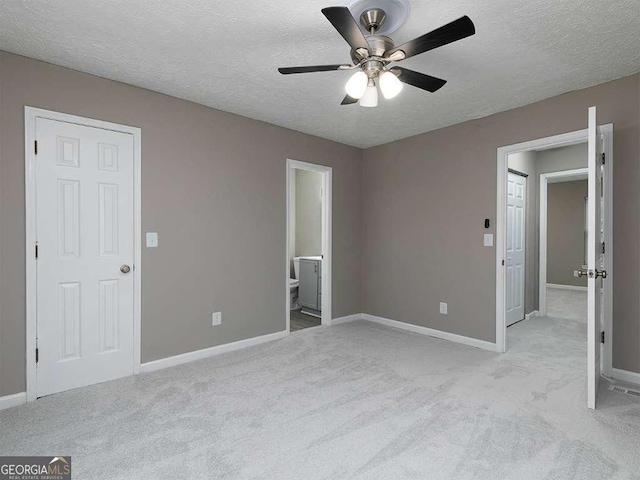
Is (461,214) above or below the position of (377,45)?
below

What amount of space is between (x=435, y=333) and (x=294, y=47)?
329cm

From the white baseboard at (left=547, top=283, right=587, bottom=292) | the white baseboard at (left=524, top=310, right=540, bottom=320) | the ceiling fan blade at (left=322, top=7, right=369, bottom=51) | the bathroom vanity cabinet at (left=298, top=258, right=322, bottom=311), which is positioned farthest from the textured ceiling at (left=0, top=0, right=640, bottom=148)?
the white baseboard at (left=547, top=283, right=587, bottom=292)

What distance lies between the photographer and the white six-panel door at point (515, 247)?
4465 mm

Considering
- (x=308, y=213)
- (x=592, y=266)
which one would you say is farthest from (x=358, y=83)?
(x=308, y=213)

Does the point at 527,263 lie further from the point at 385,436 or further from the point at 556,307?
the point at 385,436

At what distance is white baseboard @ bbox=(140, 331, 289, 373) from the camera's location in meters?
3.03

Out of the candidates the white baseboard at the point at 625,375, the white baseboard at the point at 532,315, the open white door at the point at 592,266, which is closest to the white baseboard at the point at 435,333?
the white baseboard at the point at 625,375

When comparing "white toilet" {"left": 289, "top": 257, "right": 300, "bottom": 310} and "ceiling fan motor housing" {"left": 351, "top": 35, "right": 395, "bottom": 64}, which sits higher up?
"ceiling fan motor housing" {"left": 351, "top": 35, "right": 395, "bottom": 64}

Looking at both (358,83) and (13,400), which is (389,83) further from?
(13,400)

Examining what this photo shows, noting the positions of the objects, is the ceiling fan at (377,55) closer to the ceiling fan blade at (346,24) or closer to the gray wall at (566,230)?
the ceiling fan blade at (346,24)

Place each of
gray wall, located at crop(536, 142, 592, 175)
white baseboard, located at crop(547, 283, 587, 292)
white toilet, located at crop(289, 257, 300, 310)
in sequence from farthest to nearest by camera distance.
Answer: white baseboard, located at crop(547, 283, 587, 292) → white toilet, located at crop(289, 257, 300, 310) → gray wall, located at crop(536, 142, 592, 175)

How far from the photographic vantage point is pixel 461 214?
383 cm

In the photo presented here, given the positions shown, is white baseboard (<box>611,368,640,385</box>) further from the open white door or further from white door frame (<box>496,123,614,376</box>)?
the open white door
